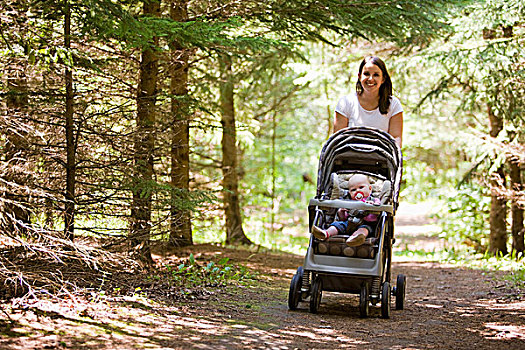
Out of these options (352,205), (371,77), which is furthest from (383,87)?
(352,205)

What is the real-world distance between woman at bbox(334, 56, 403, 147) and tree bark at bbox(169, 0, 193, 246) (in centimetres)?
184

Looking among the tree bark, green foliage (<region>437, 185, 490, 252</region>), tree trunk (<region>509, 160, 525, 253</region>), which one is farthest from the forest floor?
green foliage (<region>437, 185, 490, 252</region>)

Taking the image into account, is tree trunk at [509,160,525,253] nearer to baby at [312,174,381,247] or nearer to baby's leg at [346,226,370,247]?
baby at [312,174,381,247]

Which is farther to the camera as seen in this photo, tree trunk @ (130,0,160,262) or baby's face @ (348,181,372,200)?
tree trunk @ (130,0,160,262)

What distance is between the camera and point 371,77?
→ 5.78m

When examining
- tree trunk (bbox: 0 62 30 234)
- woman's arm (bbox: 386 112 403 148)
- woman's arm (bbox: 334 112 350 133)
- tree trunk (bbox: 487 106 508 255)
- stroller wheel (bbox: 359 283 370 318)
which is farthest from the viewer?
tree trunk (bbox: 487 106 508 255)

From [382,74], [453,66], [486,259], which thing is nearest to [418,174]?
[486,259]

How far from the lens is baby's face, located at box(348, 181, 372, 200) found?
5320 millimetres

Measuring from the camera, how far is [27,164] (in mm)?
4852

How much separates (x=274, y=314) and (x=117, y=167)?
7.45 feet

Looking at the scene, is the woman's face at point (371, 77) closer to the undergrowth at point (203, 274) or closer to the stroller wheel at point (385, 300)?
the stroller wheel at point (385, 300)

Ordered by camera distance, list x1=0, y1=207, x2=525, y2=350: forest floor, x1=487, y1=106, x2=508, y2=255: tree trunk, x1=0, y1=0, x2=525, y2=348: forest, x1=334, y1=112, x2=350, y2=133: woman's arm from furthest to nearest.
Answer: x1=487, y1=106, x2=508, y2=255: tree trunk
x1=334, y1=112, x2=350, y2=133: woman's arm
x1=0, y1=0, x2=525, y2=348: forest
x1=0, y1=207, x2=525, y2=350: forest floor

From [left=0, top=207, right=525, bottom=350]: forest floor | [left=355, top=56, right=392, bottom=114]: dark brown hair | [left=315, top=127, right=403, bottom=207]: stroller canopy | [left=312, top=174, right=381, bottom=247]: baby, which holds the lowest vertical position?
[left=0, top=207, right=525, bottom=350]: forest floor

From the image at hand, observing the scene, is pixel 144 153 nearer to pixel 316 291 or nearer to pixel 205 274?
pixel 205 274
